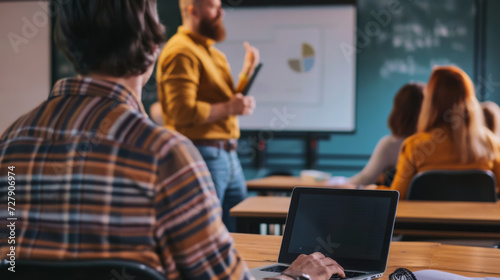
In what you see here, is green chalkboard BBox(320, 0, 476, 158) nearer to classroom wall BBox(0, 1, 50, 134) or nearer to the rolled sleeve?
the rolled sleeve

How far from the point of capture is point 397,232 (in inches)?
77.3

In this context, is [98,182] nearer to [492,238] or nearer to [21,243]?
[21,243]

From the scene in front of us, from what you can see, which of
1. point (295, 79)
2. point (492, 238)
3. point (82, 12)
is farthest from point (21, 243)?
point (295, 79)

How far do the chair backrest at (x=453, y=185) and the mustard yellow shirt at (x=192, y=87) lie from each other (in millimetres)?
902

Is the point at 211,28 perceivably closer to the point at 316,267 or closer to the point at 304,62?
the point at 316,267

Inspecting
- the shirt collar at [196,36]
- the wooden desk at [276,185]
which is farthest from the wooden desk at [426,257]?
the wooden desk at [276,185]

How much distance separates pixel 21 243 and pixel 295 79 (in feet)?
15.4

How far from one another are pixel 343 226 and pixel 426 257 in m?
0.24

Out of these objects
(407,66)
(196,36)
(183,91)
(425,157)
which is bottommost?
(425,157)

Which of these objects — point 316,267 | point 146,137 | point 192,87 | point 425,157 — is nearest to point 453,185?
point 425,157

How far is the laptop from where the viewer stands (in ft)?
3.86

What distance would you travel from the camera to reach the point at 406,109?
2.88 m

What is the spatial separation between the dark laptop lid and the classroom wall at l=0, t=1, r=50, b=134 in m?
5.07

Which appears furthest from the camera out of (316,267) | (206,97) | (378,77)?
(378,77)
